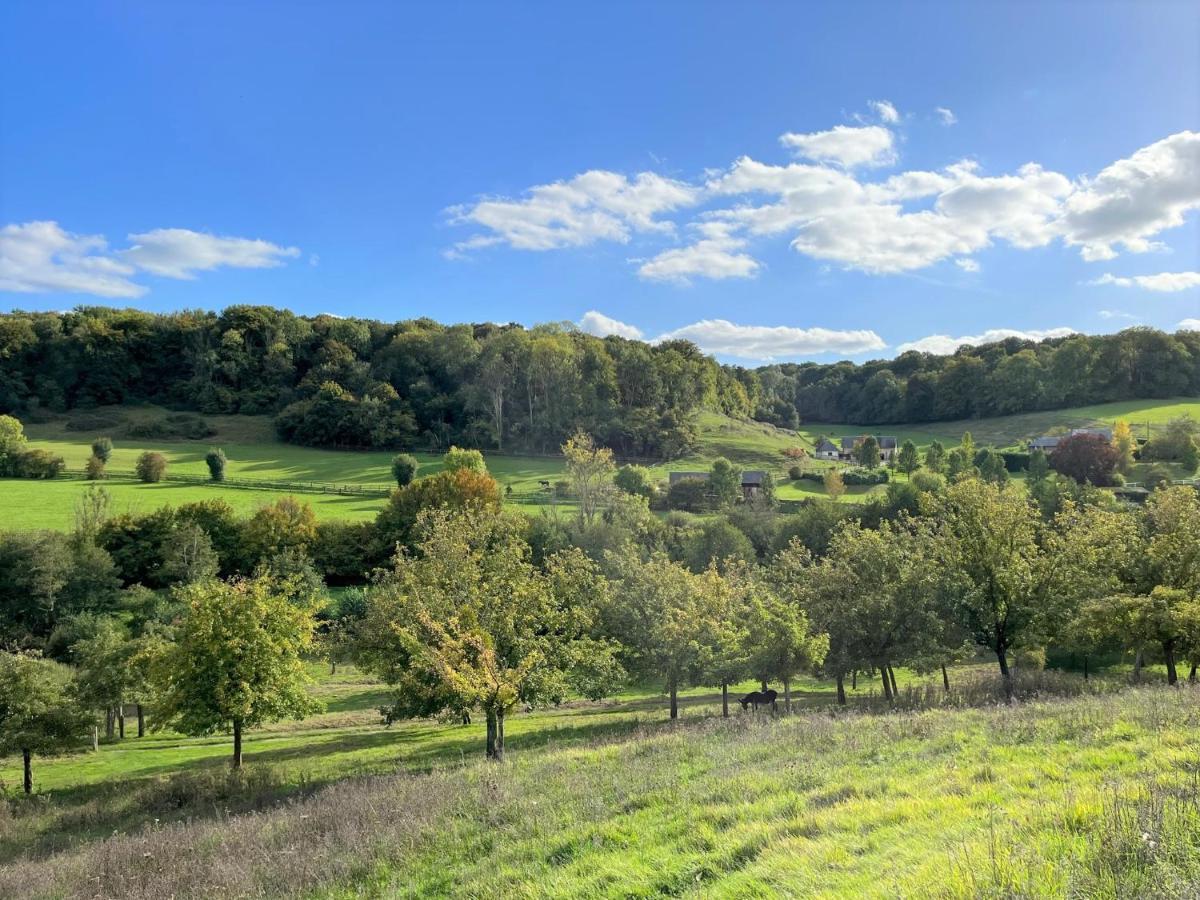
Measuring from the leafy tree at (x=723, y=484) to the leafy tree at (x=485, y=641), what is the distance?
3819 cm

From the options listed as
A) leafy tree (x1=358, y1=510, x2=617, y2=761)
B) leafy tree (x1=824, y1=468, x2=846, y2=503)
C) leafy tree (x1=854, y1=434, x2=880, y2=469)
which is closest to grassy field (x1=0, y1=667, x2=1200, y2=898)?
leafy tree (x1=358, y1=510, x2=617, y2=761)

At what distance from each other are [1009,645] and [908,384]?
111 meters

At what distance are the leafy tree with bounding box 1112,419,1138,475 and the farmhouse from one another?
3532 centimetres

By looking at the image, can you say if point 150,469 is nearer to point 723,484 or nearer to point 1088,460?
point 723,484

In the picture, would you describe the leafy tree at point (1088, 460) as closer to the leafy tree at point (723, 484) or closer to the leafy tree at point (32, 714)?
the leafy tree at point (723, 484)

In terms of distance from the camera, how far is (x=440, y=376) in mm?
100438

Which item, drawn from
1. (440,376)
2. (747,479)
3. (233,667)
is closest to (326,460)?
(440,376)

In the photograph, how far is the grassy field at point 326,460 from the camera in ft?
191

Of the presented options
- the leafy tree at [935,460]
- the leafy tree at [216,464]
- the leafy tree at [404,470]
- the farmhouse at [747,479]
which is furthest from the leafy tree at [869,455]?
the leafy tree at [216,464]

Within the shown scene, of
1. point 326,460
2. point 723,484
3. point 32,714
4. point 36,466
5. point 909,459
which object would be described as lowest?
point 32,714

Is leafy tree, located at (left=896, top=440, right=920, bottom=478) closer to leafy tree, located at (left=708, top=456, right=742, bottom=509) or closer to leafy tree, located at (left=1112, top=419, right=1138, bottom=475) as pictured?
leafy tree, located at (left=1112, top=419, right=1138, bottom=475)

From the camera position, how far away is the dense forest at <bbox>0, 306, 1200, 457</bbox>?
295 ft

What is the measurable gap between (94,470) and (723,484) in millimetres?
63184

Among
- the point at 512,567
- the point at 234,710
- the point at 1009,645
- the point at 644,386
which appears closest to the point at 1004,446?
the point at 644,386
